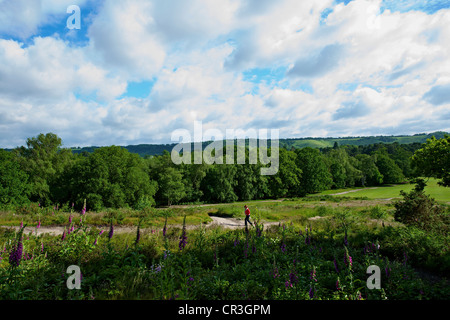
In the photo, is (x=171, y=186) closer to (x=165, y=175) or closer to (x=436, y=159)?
(x=165, y=175)

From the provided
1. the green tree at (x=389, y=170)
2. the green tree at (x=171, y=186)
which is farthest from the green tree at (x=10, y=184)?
the green tree at (x=389, y=170)

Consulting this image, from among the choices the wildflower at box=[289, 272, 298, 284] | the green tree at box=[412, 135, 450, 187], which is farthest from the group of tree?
the wildflower at box=[289, 272, 298, 284]

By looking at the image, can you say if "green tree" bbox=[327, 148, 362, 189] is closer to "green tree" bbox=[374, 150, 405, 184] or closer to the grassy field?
"green tree" bbox=[374, 150, 405, 184]

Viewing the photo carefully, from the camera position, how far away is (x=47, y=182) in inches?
1758

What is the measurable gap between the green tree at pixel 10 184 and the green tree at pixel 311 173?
61.7m

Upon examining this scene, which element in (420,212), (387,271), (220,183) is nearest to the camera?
(387,271)

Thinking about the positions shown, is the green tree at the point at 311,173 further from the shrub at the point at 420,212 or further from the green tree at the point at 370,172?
the shrub at the point at 420,212

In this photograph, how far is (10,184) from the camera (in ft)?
109

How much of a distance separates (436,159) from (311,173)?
55421 mm

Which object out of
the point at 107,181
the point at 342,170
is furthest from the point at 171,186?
the point at 342,170

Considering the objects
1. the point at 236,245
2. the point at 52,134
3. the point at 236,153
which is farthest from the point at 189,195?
the point at 236,245

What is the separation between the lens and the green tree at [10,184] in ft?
106

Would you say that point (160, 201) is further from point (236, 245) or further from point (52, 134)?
point (236, 245)
